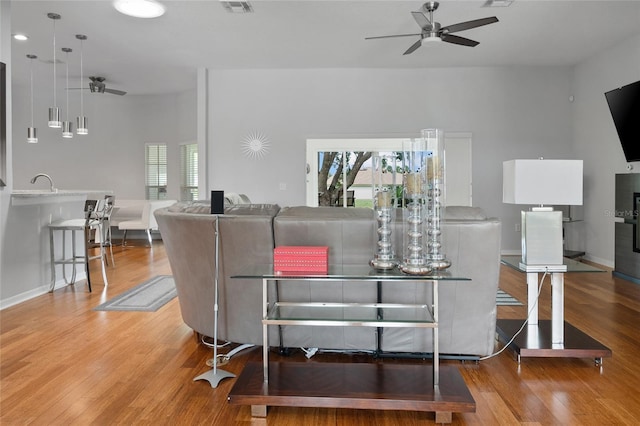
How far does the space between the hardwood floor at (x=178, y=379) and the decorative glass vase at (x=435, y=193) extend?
715 mm

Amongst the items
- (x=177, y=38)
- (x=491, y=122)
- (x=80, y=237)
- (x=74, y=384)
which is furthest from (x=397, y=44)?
(x=74, y=384)

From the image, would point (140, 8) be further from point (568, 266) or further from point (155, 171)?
point (155, 171)

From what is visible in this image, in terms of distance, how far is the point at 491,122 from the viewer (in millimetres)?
6961

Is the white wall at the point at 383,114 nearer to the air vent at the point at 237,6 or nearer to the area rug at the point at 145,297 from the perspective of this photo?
the air vent at the point at 237,6

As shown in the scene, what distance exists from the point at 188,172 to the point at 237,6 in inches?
201

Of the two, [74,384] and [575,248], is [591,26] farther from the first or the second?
[74,384]

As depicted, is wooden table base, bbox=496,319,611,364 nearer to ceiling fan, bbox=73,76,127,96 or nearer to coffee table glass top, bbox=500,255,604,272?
coffee table glass top, bbox=500,255,604,272

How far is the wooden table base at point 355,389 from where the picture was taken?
1.93 meters

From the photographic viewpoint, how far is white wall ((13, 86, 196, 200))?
9086 millimetres

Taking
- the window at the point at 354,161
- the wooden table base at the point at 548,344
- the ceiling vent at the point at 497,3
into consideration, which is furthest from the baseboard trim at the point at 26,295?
the ceiling vent at the point at 497,3

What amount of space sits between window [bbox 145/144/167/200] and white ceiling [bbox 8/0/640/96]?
2257mm

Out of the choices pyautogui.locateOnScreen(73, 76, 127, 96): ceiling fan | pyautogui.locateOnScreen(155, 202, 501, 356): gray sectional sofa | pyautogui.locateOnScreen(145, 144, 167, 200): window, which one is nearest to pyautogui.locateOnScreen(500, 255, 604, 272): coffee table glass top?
pyautogui.locateOnScreen(155, 202, 501, 356): gray sectional sofa

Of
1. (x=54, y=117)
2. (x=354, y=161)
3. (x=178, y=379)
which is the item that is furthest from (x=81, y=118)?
(x=178, y=379)

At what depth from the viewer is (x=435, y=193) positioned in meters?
2.17
